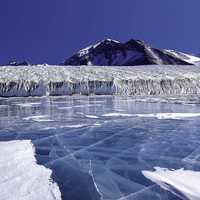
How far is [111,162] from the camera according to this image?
603cm

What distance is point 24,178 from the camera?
198 inches

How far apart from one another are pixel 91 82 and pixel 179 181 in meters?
26.2

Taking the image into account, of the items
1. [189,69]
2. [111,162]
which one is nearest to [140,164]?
[111,162]

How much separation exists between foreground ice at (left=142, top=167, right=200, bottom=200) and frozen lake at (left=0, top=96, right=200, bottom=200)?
28 mm

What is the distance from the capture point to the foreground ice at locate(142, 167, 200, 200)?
4434 millimetres

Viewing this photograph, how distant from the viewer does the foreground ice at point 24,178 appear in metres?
4.40

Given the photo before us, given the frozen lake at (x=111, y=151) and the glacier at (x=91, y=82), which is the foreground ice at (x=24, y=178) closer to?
the frozen lake at (x=111, y=151)

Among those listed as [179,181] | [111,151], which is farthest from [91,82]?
[179,181]

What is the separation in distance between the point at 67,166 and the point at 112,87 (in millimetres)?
24782

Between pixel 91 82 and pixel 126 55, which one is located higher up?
pixel 126 55

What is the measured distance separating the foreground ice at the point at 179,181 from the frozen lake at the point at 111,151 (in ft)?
0.09

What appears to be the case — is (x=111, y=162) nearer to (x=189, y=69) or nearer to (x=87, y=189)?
(x=87, y=189)

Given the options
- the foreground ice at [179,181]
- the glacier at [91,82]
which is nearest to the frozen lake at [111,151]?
the foreground ice at [179,181]

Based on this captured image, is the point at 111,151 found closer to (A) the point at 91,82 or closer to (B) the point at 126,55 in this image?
(A) the point at 91,82
